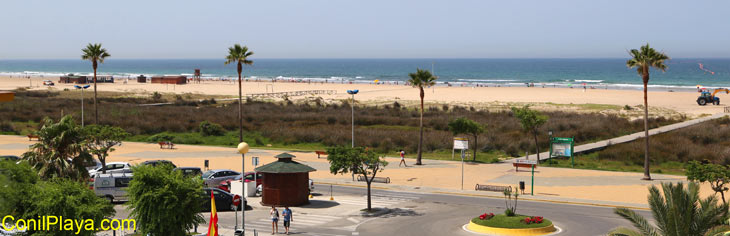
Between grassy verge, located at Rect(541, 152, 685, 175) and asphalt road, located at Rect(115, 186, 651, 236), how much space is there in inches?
571

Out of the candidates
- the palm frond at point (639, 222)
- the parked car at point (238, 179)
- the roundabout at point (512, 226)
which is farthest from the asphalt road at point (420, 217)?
the palm frond at point (639, 222)

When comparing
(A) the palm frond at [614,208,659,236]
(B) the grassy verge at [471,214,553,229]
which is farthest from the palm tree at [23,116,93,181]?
(A) the palm frond at [614,208,659,236]

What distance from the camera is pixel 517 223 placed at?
28.1m

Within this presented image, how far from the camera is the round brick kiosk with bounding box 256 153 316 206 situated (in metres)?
33.4

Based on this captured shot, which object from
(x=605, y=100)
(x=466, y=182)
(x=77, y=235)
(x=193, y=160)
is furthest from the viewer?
(x=605, y=100)

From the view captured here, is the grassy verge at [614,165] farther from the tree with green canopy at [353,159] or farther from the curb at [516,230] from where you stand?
the curb at [516,230]

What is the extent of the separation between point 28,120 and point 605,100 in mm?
83113

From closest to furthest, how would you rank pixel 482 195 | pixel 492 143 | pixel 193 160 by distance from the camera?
pixel 482 195 < pixel 193 160 < pixel 492 143

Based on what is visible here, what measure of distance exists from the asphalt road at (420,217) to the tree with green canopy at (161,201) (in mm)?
5677

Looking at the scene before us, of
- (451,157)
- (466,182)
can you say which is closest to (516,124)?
(451,157)

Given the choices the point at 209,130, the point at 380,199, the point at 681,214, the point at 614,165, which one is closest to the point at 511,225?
the point at 380,199

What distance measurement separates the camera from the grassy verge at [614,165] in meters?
47.0

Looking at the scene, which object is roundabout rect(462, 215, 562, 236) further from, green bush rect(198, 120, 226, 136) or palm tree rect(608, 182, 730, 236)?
green bush rect(198, 120, 226, 136)

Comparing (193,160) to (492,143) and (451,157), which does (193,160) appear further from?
(492,143)
